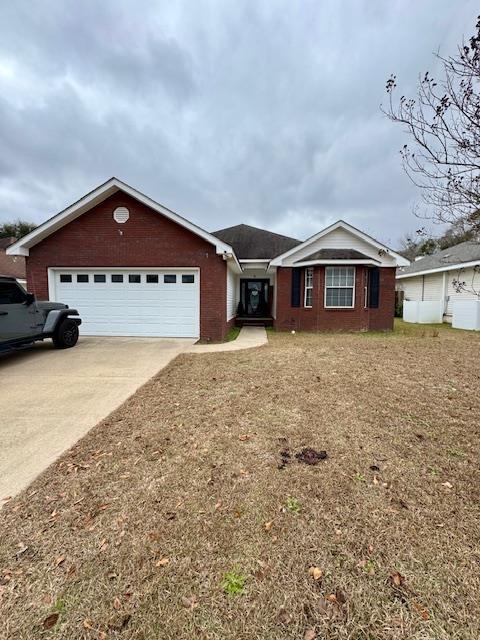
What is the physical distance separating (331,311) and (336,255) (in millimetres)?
2331

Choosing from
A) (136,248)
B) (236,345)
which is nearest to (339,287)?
(236,345)

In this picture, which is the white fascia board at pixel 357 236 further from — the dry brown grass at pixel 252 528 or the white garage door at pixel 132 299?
the dry brown grass at pixel 252 528

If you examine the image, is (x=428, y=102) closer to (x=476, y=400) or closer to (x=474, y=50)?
(x=474, y=50)

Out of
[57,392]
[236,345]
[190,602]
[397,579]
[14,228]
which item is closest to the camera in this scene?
[190,602]

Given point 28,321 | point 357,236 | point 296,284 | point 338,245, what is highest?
point 357,236

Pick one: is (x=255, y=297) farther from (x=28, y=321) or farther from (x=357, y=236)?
(x=28, y=321)

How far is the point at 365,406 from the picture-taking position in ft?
15.5

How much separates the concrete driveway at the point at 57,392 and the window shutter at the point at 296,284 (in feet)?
18.8

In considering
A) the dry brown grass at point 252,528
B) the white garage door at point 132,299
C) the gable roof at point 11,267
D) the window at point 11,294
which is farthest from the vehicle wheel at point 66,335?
the gable roof at point 11,267

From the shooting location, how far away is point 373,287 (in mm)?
13320

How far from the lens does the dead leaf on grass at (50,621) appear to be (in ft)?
5.39

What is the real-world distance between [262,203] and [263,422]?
22442mm

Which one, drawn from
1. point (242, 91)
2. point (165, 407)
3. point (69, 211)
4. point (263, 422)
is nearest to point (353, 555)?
point (263, 422)

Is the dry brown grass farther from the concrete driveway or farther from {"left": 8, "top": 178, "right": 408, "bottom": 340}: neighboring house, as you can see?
{"left": 8, "top": 178, "right": 408, "bottom": 340}: neighboring house
